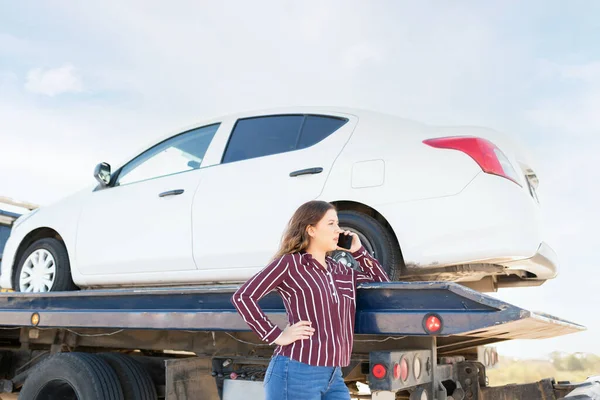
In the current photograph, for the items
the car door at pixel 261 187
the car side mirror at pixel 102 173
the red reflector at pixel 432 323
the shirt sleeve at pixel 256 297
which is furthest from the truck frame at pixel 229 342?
the car side mirror at pixel 102 173

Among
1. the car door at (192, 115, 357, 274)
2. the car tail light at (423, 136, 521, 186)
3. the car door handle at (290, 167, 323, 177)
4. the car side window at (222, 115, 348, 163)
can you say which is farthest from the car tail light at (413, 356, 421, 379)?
the car side window at (222, 115, 348, 163)

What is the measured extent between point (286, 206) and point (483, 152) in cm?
113

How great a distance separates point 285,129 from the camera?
418 centimetres

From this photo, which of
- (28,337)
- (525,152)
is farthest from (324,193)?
(28,337)

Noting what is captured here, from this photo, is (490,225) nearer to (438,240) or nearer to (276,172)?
(438,240)

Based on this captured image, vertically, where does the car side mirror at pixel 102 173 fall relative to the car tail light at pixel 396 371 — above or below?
above

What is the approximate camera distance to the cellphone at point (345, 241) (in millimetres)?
2918

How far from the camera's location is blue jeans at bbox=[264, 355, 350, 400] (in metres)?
2.38

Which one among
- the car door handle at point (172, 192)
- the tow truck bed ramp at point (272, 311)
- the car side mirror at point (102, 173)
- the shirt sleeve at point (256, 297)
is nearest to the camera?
the shirt sleeve at point (256, 297)

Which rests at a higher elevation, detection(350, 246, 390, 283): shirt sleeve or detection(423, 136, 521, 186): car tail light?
detection(423, 136, 521, 186): car tail light

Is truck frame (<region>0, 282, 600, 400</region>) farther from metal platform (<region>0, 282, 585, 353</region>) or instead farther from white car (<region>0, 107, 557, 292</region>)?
white car (<region>0, 107, 557, 292</region>)

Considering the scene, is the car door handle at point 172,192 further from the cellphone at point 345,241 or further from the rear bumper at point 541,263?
the rear bumper at point 541,263

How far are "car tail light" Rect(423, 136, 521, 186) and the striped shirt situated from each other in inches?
45.3

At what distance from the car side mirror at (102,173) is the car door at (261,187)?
39.6 inches
